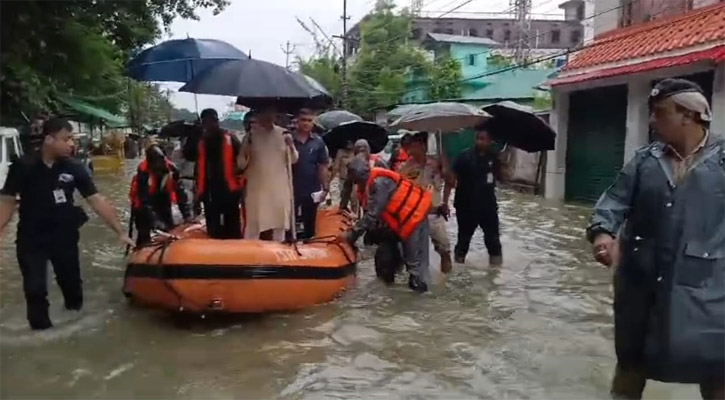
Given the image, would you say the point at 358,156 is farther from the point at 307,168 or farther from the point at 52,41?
the point at 52,41

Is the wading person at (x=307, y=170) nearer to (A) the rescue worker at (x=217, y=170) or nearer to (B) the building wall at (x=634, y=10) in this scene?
(A) the rescue worker at (x=217, y=170)

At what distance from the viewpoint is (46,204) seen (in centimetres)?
637

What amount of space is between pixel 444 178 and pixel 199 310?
12.0 feet

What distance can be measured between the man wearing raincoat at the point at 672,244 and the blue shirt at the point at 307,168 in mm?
5329

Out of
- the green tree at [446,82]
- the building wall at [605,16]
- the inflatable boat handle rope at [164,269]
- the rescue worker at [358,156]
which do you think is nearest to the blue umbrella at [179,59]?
the rescue worker at [358,156]

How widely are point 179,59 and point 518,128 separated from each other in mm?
3601

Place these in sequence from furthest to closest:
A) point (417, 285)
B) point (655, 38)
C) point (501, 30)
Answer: point (501, 30)
point (655, 38)
point (417, 285)

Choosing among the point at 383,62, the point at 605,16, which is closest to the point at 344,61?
the point at 383,62

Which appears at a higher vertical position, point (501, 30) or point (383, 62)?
point (501, 30)

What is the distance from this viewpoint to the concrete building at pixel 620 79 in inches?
517

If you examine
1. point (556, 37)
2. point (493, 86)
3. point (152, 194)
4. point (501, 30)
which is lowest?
point (152, 194)

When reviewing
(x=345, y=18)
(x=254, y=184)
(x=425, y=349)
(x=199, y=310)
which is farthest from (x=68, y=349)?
(x=345, y=18)

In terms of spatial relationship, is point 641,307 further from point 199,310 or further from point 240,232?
point 240,232

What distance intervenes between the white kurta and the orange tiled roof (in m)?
7.84
